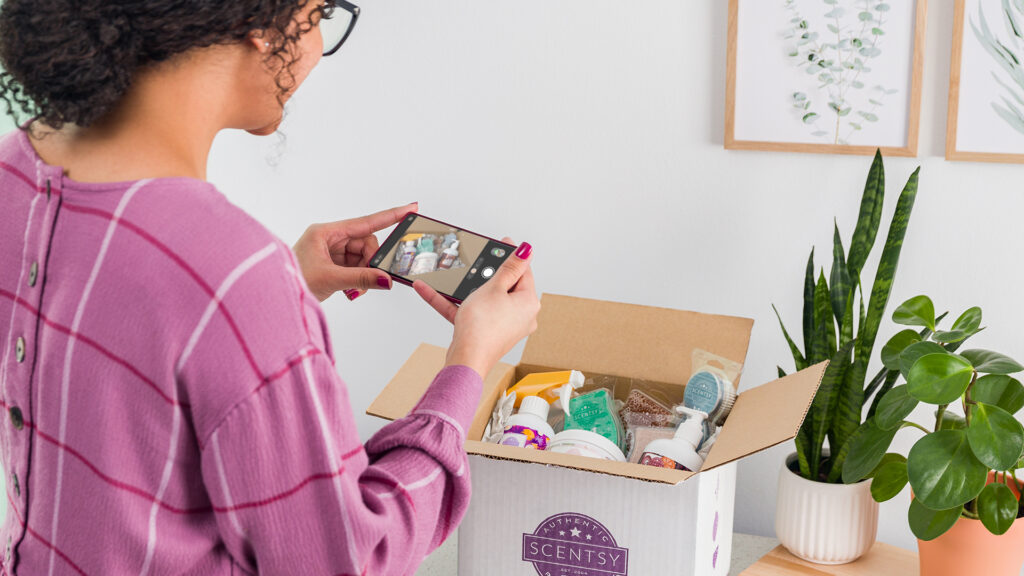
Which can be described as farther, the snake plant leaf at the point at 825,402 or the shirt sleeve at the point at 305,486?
the snake plant leaf at the point at 825,402

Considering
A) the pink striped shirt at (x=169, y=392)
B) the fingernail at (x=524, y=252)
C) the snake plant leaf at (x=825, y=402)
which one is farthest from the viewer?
the snake plant leaf at (x=825, y=402)

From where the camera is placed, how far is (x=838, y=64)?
1175 mm

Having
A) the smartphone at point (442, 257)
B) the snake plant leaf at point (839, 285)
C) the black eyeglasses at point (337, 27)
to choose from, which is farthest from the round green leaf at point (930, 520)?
the black eyeglasses at point (337, 27)

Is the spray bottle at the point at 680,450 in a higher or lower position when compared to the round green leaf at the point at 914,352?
lower

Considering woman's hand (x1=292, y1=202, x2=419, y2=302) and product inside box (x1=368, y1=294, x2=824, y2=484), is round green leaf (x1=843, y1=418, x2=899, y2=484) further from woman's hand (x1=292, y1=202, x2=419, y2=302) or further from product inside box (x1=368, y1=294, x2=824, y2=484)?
woman's hand (x1=292, y1=202, x2=419, y2=302)

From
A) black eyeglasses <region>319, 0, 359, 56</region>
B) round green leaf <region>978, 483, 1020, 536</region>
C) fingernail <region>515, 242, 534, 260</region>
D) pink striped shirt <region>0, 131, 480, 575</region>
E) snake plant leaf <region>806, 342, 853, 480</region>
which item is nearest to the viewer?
pink striped shirt <region>0, 131, 480, 575</region>

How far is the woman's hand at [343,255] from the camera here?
36.6 inches

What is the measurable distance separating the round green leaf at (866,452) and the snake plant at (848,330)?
2.1 inches

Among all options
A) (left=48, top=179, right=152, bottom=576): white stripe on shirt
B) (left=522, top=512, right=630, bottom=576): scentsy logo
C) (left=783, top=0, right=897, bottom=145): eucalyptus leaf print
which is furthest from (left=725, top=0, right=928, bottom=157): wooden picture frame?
(left=48, top=179, right=152, bottom=576): white stripe on shirt

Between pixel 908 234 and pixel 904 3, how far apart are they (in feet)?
0.97

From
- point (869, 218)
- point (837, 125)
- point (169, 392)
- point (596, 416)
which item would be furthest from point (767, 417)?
point (169, 392)

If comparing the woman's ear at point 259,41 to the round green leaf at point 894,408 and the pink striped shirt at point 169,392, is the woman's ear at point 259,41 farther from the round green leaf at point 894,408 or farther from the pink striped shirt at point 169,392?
the round green leaf at point 894,408

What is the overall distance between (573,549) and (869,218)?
0.53 m

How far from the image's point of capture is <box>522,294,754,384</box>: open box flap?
1.08m
